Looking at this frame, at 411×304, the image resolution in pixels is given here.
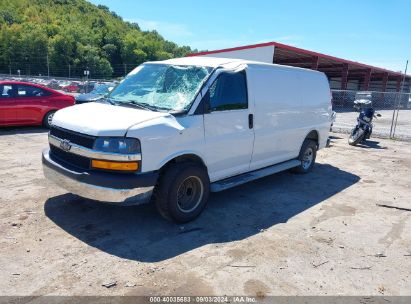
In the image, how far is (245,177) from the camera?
5.48 m

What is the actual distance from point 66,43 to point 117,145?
110 meters

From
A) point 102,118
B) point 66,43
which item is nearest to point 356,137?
point 102,118

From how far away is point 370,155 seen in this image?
1038 cm

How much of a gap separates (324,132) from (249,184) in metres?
2.43

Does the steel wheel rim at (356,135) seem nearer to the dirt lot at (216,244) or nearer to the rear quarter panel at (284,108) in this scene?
the rear quarter panel at (284,108)

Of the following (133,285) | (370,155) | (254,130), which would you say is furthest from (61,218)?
(370,155)

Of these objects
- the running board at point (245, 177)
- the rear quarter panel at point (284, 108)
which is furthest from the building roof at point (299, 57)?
the running board at point (245, 177)

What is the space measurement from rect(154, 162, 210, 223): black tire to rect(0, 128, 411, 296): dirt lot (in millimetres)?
193

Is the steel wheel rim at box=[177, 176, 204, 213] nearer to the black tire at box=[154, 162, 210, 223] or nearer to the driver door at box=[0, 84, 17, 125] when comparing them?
the black tire at box=[154, 162, 210, 223]

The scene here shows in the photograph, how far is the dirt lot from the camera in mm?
3357

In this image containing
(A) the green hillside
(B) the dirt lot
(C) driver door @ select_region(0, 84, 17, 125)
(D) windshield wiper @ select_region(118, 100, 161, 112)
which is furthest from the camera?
(A) the green hillside

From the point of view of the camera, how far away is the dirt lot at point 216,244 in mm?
3357

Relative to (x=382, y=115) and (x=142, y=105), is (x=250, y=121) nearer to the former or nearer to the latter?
(x=142, y=105)

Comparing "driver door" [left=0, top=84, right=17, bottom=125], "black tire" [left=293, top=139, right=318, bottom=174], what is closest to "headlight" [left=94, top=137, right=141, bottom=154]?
"black tire" [left=293, top=139, right=318, bottom=174]
